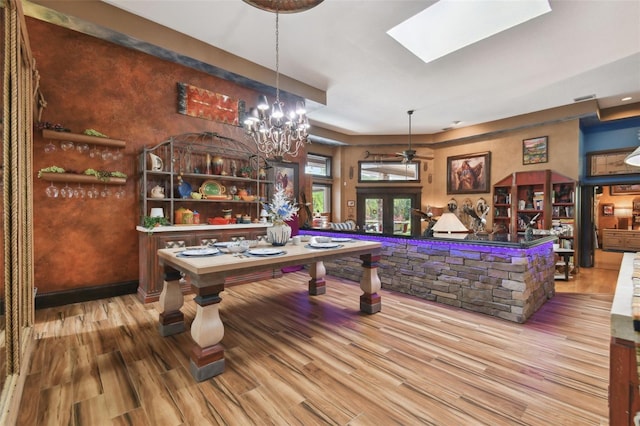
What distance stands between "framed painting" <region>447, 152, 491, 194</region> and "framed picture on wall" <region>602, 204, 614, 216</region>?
6074 millimetres

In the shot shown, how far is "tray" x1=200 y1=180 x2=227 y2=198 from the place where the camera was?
4.56 metres

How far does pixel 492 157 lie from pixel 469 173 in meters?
0.71

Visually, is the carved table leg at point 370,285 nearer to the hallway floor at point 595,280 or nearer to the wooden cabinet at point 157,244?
the wooden cabinet at point 157,244

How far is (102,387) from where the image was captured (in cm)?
192

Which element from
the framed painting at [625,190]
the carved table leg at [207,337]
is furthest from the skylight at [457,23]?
the framed painting at [625,190]

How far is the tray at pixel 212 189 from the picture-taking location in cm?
456

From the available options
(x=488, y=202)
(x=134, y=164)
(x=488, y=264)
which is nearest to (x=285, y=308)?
(x=488, y=264)

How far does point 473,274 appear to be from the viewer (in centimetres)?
341

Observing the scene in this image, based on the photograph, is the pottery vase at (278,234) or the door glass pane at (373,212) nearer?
the pottery vase at (278,234)

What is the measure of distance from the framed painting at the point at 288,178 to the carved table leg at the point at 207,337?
435 cm

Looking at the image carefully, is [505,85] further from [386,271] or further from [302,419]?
[302,419]

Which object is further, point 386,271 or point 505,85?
point 505,85

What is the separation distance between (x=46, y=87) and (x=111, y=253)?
218cm

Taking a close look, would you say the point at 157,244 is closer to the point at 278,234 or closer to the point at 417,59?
the point at 278,234
